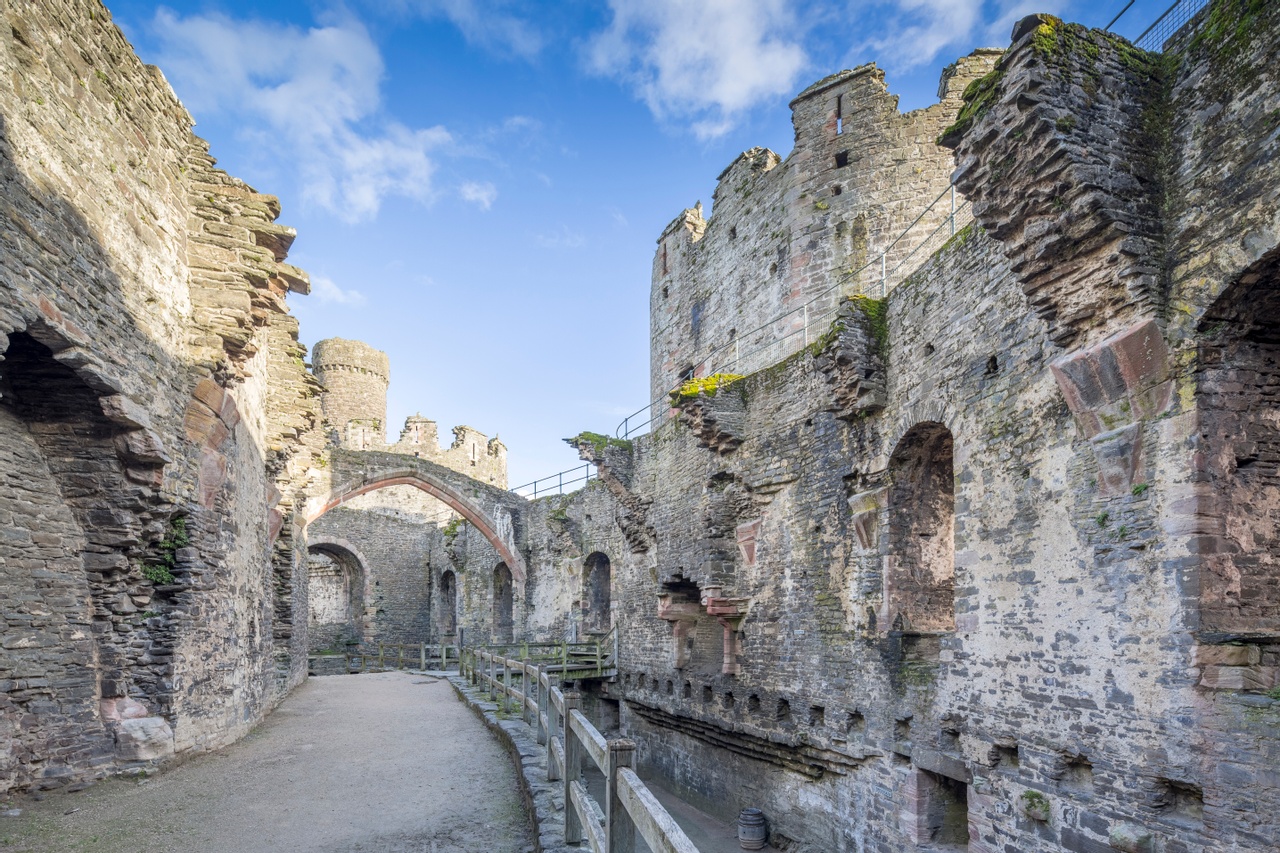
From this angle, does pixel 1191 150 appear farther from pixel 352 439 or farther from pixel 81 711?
pixel 352 439

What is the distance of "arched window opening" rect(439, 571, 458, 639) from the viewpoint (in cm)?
2625

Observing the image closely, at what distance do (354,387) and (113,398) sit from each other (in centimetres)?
2555

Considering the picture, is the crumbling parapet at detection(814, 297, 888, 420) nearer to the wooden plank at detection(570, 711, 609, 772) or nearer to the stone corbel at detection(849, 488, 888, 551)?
the stone corbel at detection(849, 488, 888, 551)

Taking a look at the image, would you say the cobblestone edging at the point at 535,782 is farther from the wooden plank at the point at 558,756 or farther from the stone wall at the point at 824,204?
the stone wall at the point at 824,204

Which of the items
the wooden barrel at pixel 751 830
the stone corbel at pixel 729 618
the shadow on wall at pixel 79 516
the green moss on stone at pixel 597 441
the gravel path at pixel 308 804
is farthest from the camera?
the green moss on stone at pixel 597 441

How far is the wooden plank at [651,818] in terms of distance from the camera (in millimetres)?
2697

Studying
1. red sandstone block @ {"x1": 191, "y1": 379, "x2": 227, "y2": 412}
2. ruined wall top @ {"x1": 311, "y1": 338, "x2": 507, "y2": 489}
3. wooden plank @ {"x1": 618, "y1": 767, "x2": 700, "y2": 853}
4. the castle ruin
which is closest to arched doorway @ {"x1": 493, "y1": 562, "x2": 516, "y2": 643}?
ruined wall top @ {"x1": 311, "y1": 338, "x2": 507, "y2": 489}

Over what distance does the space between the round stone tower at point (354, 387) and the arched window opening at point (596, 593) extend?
13.2 meters

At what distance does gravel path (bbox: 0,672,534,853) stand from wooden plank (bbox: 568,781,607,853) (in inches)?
31.4

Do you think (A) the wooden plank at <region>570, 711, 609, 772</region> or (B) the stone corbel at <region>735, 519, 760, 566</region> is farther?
(B) the stone corbel at <region>735, 519, 760, 566</region>

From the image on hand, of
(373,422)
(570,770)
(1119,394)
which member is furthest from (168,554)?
(373,422)

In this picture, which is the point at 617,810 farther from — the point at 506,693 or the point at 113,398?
the point at 506,693

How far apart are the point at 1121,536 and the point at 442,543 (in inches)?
922

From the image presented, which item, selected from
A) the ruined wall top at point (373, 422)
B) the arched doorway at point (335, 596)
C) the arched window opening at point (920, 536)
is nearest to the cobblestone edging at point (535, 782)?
the arched window opening at point (920, 536)
